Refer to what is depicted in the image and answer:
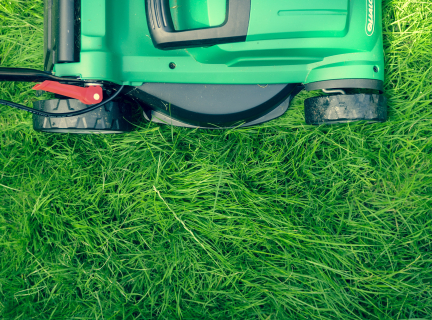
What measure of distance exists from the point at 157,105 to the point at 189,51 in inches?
11.6

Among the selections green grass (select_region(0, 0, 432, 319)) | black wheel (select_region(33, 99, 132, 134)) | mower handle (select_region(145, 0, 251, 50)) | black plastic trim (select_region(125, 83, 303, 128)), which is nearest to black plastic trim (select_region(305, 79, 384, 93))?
black plastic trim (select_region(125, 83, 303, 128))

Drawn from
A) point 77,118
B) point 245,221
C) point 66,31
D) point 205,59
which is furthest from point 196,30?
point 245,221

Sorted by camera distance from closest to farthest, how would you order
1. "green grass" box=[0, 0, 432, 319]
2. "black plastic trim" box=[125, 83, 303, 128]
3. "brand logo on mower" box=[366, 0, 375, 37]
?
1. "brand logo on mower" box=[366, 0, 375, 37]
2. "black plastic trim" box=[125, 83, 303, 128]
3. "green grass" box=[0, 0, 432, 319]

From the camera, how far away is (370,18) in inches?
46.4

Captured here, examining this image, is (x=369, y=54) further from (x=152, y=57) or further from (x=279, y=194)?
(x=152, y=57)

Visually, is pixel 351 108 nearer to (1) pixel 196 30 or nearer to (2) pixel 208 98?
(2) pixel 208 98

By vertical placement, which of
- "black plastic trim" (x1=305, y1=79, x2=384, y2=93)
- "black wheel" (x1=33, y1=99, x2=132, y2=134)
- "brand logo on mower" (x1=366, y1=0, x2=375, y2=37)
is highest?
"brand logo on mower" (x1=366, y1=0, x2=375, y2=37)

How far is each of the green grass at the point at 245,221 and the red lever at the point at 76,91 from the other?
364 millimetres

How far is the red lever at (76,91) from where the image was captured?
113 cm

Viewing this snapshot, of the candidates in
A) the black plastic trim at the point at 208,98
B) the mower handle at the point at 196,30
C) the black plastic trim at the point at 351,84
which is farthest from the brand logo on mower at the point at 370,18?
the mower handle at the point at 196,30

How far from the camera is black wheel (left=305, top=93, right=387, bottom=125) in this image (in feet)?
4.07

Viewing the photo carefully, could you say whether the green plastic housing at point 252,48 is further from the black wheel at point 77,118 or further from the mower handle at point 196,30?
the black wheel at point 77,118

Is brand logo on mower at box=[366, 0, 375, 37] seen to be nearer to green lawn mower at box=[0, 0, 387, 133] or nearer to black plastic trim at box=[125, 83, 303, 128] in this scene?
green lawn mower at box=[0, 0, 387, 133]

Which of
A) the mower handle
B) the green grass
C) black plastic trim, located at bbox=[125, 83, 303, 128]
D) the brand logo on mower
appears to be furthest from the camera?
the green grass
